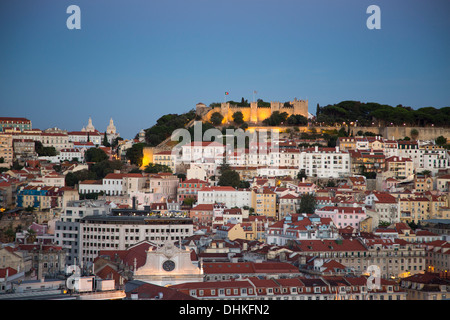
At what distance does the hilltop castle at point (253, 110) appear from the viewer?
44406 mm

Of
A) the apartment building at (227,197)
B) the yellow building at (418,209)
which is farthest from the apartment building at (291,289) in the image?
the apartment building at (227,197)

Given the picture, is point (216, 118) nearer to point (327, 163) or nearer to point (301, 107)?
point (301, 107)

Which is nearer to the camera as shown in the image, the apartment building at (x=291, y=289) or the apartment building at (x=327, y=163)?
the apartment building at (x=291, y=289)

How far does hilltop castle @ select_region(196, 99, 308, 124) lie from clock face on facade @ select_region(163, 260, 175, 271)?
28283mm

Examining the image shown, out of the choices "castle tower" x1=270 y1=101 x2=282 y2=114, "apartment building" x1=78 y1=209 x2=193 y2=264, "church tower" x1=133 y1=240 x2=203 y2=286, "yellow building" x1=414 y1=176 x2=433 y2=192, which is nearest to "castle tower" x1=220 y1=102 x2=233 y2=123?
"castle tower" x1=270 y1=101 x2=282 y2=114

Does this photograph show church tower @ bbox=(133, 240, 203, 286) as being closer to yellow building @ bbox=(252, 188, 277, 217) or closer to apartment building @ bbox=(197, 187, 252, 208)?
yellow building @ bbox=(252, 188, 277, 217)

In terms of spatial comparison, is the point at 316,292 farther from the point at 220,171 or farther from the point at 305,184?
the point at 220,171

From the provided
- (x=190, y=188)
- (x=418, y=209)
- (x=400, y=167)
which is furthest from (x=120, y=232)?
(x=400, y=167)

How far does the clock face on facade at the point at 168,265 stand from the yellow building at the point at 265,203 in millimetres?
14079

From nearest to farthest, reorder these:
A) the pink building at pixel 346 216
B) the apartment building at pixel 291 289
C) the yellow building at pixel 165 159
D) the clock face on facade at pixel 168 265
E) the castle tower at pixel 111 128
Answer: the apartment building at pixel 291 289, the clock face on facade at pixel 168 265, the pink building at pixel 346 216, the yellow building at pixel 165 159, the castle tower at pixel 111 128

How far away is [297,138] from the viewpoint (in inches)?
1636

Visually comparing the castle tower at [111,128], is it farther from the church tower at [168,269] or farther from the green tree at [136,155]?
the church tower at [168,269]

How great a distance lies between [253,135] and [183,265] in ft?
82.8
